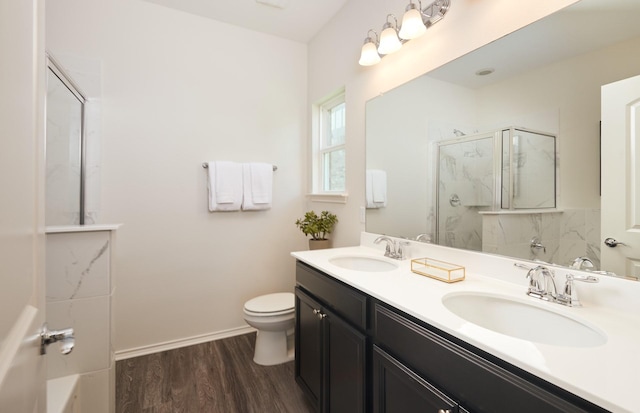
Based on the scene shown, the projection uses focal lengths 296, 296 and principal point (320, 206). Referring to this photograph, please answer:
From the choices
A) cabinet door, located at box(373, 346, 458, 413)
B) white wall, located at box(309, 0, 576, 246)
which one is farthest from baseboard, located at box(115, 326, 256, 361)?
cabinet door, located at box(373, 346, 458, 413)

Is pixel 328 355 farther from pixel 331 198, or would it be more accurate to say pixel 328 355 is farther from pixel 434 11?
pixel 434 11

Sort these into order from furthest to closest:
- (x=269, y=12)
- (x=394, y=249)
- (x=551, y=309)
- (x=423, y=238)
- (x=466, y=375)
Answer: (x=269, y=12), (x=394, y=249), (x=423, y=238), (x=551, y=309), (x=466, y=375)

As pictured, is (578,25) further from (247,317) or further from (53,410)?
(53,410)

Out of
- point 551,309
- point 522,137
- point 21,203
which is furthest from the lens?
point 522,137

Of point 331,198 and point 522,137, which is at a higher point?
point 522,137

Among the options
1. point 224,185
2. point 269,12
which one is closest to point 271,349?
point 224,185

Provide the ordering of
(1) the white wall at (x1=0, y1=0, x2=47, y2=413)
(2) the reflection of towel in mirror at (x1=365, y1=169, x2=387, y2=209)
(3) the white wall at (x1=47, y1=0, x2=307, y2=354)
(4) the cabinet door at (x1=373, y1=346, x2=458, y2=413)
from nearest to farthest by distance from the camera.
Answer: (1) the white wall at (x1=0, y1=0, x2=47, y2=413), (4) the cabinet door at (x1=373, y1=346, x2=458, y2=413), (2) the reflection of towel in mirror at (x1=365, y1=169, x2=387, y2=209), (3) the white wall at (x1=47, y1=0, x2=307, y2=354)

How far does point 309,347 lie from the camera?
162cm

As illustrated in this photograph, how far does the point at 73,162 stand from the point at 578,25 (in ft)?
8.69

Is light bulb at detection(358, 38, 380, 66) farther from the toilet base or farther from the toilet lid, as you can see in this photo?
the toilet base

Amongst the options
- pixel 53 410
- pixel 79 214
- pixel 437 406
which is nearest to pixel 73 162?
pixel 79 214

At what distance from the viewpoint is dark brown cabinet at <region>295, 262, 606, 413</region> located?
2.20 ft

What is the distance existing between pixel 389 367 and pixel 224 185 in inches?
73.5

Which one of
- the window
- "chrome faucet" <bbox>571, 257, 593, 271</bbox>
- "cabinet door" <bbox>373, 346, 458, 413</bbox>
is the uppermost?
the window
